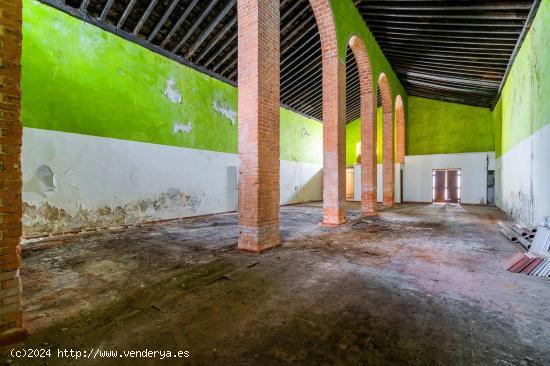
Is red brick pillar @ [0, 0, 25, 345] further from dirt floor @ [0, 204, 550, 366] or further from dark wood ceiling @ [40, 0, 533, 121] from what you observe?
dark wood ceiling @ [40, 0, 533, 121]

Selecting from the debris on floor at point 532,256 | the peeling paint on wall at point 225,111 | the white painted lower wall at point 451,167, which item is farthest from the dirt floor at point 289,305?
the white painted lower wall at point 451,167

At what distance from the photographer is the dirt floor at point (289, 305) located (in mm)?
1886

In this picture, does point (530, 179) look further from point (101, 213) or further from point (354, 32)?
point (101, 213)

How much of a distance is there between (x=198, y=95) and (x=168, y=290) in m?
7.75

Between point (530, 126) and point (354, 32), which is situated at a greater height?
point (354, 32)

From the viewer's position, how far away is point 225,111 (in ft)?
34.1

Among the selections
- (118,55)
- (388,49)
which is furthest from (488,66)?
(118,55)

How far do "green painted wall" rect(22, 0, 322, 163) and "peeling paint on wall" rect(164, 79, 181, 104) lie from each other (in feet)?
0.30

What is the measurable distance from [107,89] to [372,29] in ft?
29.3

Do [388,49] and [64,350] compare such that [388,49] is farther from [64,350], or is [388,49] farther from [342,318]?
[64,350]

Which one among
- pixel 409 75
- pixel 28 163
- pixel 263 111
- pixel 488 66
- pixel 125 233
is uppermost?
pixel 409 75

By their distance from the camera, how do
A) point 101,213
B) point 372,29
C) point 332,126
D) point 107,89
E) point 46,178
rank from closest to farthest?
point 46,178 < point 101,213 < point 107,89 < point 332,126 < point 372,29

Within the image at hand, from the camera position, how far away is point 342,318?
2324 millimetres

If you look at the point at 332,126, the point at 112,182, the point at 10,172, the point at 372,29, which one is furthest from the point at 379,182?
the point at 10,172
